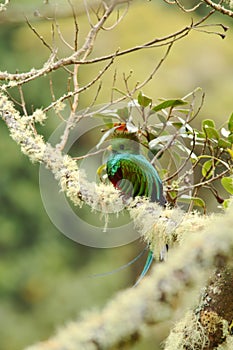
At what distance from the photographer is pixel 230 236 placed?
0.57 m

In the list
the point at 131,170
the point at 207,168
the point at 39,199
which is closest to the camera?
the point at 131,170

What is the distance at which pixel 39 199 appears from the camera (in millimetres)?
5828

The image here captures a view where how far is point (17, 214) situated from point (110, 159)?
4.57 metres

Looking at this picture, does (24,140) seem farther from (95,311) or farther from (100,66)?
(100,66)

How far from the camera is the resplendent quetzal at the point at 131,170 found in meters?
1.18

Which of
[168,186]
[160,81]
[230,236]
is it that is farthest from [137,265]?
[230,236]

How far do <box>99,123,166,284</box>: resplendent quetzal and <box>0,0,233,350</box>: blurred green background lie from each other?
12.9 ft

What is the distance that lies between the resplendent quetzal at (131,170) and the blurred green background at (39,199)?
155 inches

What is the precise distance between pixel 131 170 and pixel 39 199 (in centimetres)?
462

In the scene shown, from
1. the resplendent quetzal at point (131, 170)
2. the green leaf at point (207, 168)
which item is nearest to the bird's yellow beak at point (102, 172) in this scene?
the resplendent quetzal at point (131, 170)

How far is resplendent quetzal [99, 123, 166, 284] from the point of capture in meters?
1.18

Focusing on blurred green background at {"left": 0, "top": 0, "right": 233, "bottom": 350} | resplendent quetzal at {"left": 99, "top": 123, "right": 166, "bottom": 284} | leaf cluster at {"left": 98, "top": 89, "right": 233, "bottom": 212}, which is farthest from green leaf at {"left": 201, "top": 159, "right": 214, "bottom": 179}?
blurred green background at {"left": 0, "top": 0, "right": 233, "bottom": 350}

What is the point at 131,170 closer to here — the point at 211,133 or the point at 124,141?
the point at 124,141

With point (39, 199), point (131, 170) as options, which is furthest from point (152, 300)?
point (39, 199)
